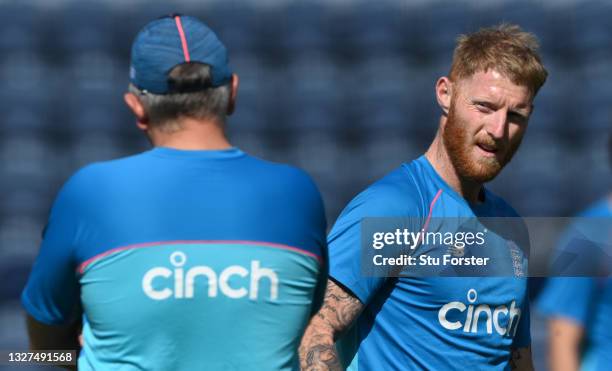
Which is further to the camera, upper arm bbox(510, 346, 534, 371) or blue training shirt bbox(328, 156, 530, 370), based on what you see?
upper arm bbox(510, 346, 534, 371)

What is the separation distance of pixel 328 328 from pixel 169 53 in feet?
2.72

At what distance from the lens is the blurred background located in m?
5.68

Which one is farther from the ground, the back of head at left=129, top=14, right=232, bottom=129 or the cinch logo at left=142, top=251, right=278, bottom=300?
the back of head at left=129, top=14, right=232, bottom=129

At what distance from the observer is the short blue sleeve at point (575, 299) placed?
2.56 meters

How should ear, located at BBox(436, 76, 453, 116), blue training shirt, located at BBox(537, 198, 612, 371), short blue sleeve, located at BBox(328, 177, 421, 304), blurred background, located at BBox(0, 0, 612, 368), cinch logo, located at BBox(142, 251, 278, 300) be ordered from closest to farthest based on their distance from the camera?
1. cinch logo, located at BBox(142, 251, 278, 300)
2. short blue sleeve, located at BBox(328, 177, 421, 304)
3. blue training shirt, located at BBox(537, 198, 612, 371)
4. ear, located at BBox(436, 76, 453, 116)
5. blurred background, located at BBox(0, 0, 612, 368)

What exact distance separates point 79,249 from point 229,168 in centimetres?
27

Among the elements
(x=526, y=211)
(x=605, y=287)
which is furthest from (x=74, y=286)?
(x=526, y=211)

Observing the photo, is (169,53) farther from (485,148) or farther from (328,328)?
(485,148)

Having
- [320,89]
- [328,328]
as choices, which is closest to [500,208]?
[328,328]

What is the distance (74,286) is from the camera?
68.2 inches

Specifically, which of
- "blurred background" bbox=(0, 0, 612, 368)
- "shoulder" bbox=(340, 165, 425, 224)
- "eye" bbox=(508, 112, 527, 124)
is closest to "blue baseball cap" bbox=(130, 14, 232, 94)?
"shoulder" bbox=(340, 165, 425, 224)

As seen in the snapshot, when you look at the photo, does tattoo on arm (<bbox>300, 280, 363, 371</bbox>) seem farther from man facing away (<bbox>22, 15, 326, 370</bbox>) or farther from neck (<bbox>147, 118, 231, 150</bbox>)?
neck (<bbox>147, 118, 231, 150</bbox>)

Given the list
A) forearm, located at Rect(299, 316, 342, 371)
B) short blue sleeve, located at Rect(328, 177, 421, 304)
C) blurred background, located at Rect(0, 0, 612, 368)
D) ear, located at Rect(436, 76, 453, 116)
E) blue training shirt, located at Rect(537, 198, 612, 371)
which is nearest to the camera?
forearm, located at Rect(299, 316, 342, 371)

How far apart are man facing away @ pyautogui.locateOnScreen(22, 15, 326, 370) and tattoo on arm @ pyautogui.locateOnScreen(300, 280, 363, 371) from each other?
0.48m
